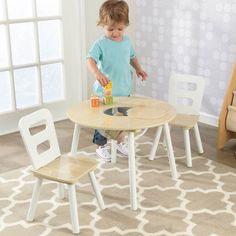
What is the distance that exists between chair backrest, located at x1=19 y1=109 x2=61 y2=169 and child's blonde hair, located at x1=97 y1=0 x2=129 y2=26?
2.22ft

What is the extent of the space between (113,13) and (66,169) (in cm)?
93

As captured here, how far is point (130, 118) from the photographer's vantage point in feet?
8.18

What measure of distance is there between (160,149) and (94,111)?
833 millimetres

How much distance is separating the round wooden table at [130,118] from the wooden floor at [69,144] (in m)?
0.51

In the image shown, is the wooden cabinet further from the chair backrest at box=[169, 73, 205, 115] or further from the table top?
the table top

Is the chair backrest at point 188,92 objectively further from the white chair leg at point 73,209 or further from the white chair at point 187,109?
the white chair leg at point 73,209

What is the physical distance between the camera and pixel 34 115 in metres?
2.34

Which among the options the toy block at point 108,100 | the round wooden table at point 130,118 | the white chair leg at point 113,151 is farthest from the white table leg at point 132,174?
the white chair leg at point 113,151

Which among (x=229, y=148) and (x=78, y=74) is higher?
(x=78, y=74)

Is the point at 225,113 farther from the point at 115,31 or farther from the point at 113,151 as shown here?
the point at 115,31

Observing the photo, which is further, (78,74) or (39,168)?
(78,74)

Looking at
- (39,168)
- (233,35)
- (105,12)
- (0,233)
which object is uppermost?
(105,12)

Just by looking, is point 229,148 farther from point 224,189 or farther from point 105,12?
point 105,12

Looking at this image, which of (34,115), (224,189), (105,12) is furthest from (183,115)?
(34,115)
